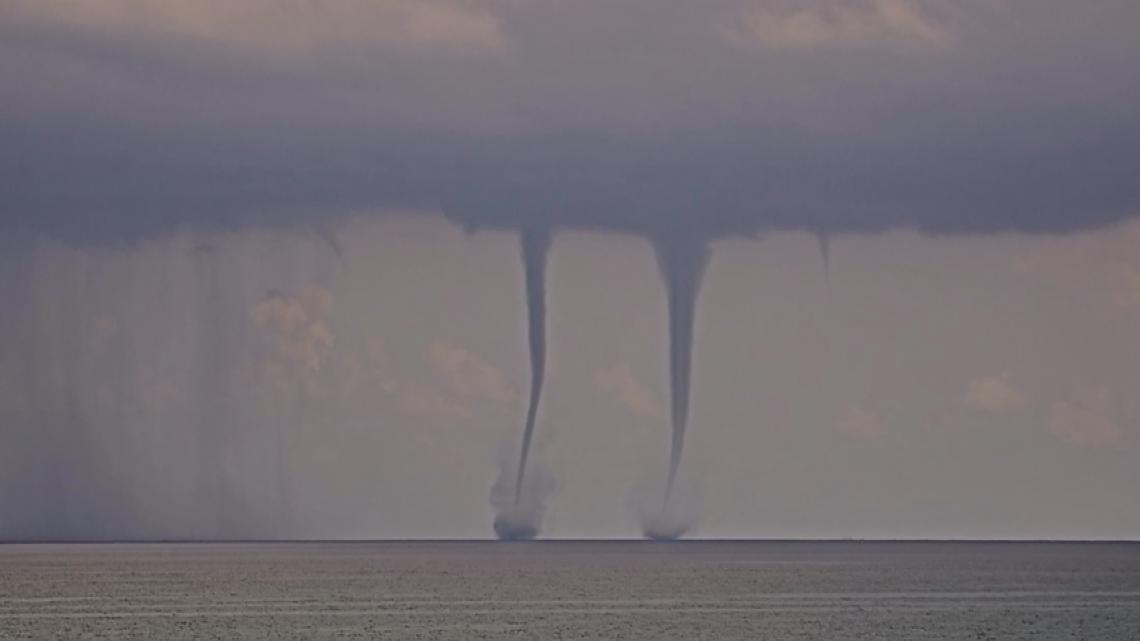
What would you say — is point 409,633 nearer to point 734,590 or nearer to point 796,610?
point 796,610

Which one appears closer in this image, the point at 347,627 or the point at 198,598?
the point at 347,627

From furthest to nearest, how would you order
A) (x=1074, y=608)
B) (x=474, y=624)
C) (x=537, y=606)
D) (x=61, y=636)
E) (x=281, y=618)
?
(x=537, y=606) → (x=1074, y=608) → (x=281, y=618) → (x=474, y=624) → (x=61, y=636)

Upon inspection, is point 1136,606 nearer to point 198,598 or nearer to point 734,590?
point 734,590

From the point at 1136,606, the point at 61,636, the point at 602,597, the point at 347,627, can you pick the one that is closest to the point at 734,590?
the point at 602,597

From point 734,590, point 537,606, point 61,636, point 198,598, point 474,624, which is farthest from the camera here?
point 734,590

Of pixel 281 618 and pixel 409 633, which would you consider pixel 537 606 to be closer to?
pixel 281 618

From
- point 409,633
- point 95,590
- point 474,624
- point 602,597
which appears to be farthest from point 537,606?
point 95,590

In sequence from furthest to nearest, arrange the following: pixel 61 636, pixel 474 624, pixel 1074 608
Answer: pixel 1074 608 < pixel 474 624 < pixel 61 636

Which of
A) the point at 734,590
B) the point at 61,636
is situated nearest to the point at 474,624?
the point at 61,636

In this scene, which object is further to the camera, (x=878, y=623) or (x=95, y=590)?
(x=95, y=590)
